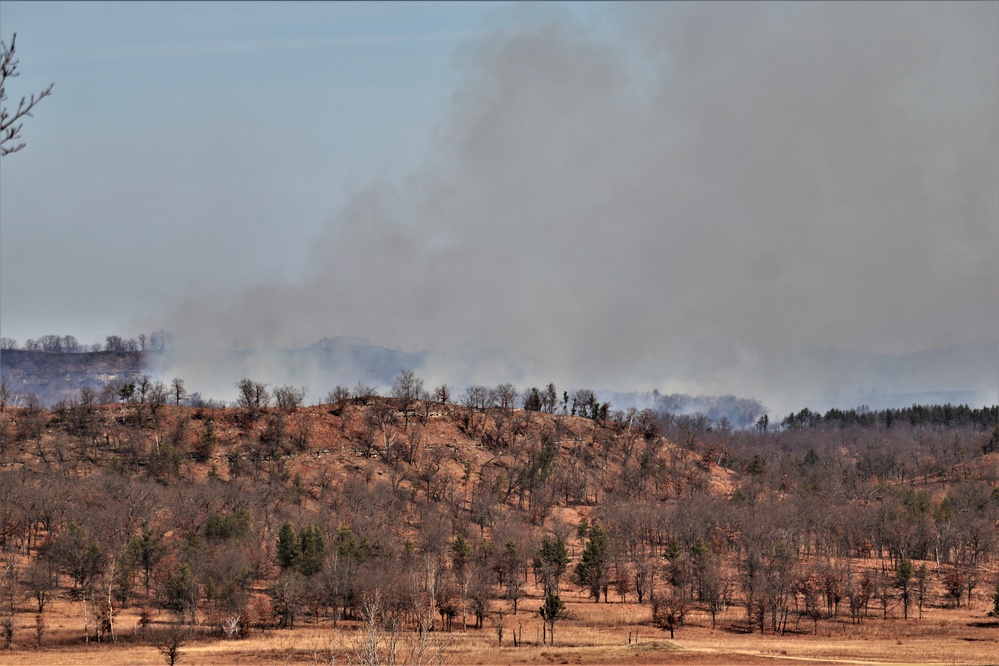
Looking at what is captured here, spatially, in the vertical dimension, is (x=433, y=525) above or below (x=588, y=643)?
above

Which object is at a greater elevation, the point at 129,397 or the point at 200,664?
the point at 129,397

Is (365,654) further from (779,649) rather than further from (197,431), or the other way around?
(197,431)

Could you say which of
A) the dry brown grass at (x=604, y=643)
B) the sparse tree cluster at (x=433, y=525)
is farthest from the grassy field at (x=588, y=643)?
the sparse tree cluster at (x=433, y=525)

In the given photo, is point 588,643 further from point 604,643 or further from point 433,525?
point 433,525

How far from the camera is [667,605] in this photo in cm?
8794

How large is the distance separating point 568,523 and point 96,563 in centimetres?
6931

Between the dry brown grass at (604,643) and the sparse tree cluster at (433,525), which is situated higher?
the sparse tree cluster at (433,525)

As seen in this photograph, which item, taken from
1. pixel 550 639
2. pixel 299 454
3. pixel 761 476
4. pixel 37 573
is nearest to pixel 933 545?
pixel 761 476

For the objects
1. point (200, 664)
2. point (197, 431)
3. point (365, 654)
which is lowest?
point (200, 664)

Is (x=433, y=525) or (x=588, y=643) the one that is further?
(x=433, y=525)

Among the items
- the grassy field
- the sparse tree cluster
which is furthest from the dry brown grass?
the sparse tree cluster

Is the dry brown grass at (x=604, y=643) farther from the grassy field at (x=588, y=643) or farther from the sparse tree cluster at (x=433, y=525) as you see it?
the sparse tree cluster at (x=433, y=525)

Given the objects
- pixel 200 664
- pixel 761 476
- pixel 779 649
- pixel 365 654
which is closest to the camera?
pixel 365 654

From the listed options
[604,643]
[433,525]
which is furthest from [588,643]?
[433,525]
